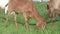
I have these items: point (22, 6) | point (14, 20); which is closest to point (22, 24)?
point (14, 20)

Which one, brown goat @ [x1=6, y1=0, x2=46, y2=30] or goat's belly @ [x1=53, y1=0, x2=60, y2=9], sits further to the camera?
goat's belly @ [x1=53, y1=0, x2=60, y2=9]

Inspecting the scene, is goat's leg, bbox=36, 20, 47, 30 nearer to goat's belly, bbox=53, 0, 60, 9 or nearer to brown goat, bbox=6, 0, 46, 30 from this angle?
brown goat, bbox=6, 0, 46, 30

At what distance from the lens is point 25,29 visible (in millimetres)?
2186

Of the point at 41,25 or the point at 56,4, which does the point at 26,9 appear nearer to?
the point at 41,25

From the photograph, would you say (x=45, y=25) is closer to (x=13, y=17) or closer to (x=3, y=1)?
(x=13, y=17)

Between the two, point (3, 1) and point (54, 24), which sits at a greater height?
point (3, 1)

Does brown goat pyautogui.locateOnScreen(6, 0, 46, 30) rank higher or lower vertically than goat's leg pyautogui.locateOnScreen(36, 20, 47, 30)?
higher

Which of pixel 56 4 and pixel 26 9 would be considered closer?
pixel 26 9

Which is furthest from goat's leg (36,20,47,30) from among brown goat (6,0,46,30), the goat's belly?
the goat's belly

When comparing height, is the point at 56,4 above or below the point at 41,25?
above

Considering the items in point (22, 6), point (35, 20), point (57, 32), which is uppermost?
point (22, 6)

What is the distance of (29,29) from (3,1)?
1.06 m

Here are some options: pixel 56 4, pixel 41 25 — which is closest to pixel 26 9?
pixel 41 25

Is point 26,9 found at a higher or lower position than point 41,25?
higher
